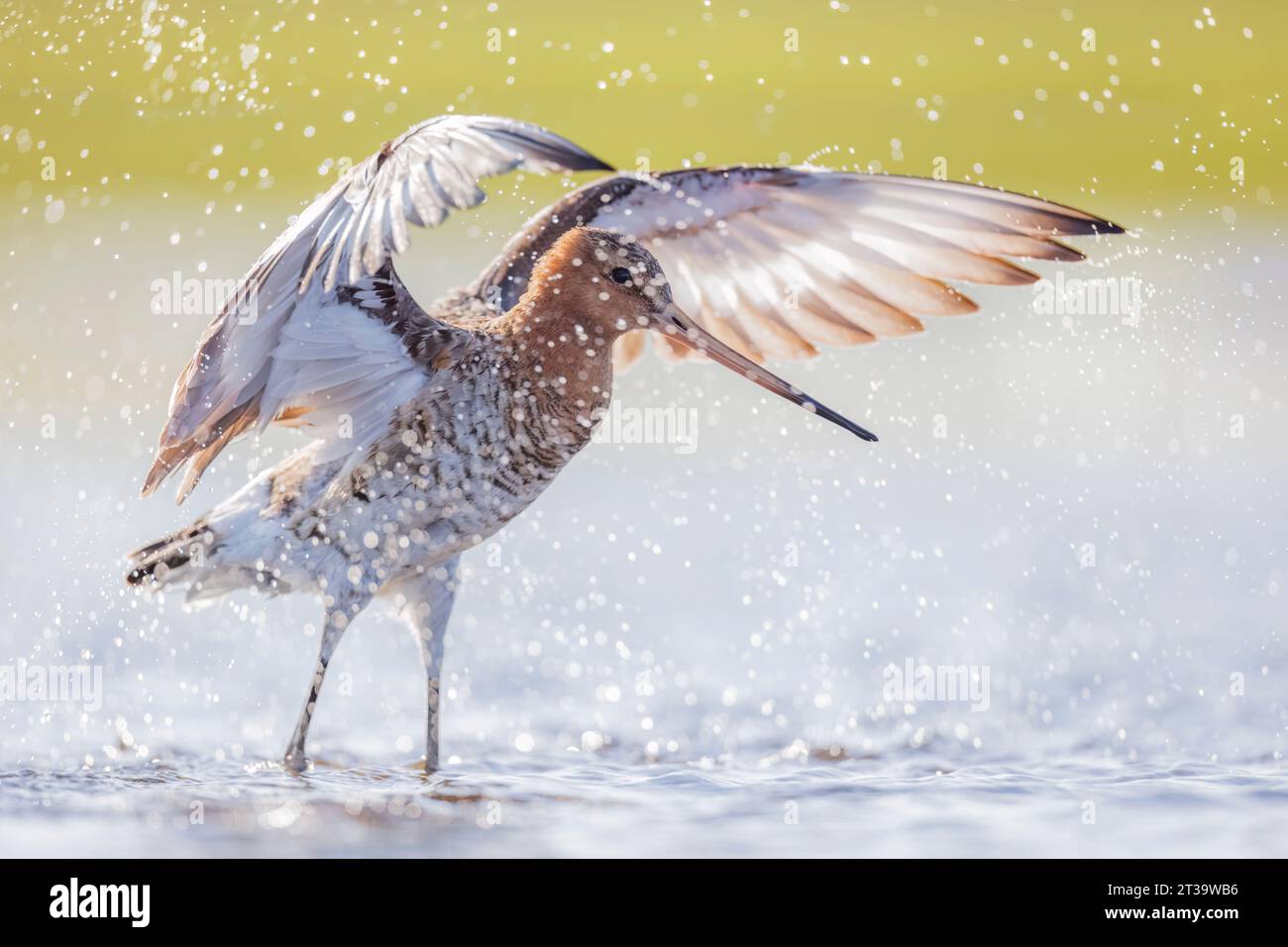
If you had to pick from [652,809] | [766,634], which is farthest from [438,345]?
[766,634]

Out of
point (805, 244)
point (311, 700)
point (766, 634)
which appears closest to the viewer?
point (311, 700)

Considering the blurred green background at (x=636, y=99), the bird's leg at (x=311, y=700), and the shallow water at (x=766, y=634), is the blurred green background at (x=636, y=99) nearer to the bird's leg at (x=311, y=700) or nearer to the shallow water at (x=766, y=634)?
Result: the shallow water at (x=766, y=634)

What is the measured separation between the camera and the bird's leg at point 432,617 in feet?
19.9

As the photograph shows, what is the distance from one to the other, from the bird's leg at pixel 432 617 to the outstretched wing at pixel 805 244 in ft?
3.74

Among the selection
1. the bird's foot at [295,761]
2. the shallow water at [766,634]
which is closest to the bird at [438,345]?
the bird's foot at [295,761]

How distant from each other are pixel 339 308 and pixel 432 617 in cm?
128

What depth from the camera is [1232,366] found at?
11375mm

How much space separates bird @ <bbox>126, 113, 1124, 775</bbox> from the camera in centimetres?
502

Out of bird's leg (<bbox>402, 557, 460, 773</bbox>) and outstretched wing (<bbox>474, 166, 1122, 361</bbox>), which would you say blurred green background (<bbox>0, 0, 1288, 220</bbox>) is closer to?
outstretched wing (<bbox>474, 166, 1122, 361</bbox>)

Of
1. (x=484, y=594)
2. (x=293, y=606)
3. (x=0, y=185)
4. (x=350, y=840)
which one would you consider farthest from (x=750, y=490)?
(x=0, y=185)

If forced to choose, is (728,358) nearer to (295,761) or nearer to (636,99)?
(295,761)

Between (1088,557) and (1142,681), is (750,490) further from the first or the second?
(1142,681)

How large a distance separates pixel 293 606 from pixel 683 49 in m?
9.85

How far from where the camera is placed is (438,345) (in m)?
5.62
